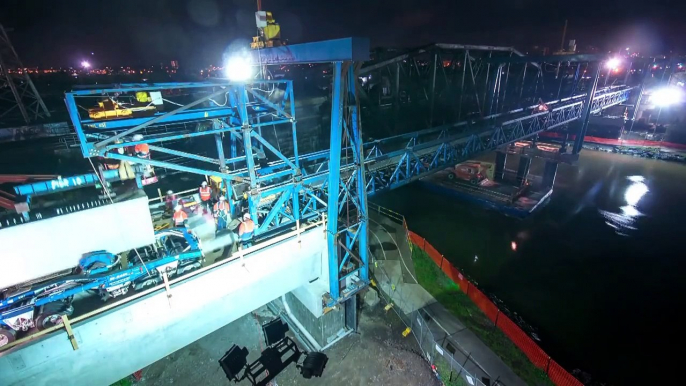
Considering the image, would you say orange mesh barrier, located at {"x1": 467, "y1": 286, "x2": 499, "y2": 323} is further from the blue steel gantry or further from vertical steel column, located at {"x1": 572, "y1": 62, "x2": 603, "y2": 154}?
vertical steel column, located at {"x1": 572, "y1": 62, "x2": 603, "y2": 154}

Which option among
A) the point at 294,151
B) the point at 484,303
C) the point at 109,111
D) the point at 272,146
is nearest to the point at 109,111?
the point at 109,111

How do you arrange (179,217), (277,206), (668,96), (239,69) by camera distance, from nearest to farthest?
1. (239,69)
2. (277,206)
3. (179,217)
4. (668,96)

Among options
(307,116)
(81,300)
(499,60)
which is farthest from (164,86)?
(499,60)

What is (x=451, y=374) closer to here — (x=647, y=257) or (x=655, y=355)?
(x=655, y=355)

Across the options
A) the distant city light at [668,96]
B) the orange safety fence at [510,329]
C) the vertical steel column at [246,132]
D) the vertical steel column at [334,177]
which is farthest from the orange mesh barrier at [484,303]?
the distant city light at [668,96]

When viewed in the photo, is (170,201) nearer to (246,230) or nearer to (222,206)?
(222,206)

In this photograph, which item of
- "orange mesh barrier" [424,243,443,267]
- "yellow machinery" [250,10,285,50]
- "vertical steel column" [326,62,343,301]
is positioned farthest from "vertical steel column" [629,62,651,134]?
"yellow machinery" [250,10,285,50]

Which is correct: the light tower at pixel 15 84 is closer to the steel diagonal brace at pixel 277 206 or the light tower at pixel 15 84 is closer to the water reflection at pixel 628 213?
the steel diagonal brace at pixel 277 206
